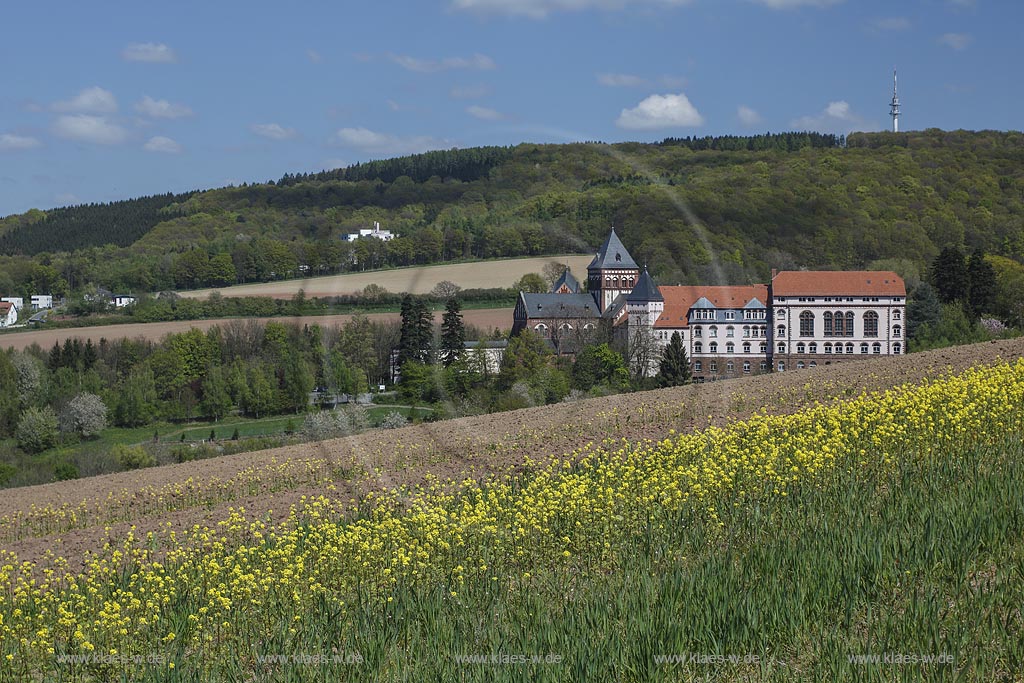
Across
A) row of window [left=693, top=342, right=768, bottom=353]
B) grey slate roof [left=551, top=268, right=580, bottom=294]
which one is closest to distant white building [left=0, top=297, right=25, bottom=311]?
grey slate roof [left=551, top=268, right=580, bottom=294]

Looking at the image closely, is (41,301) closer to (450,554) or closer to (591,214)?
A: (591,214)

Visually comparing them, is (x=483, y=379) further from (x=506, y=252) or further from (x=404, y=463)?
(x=404, y=463)

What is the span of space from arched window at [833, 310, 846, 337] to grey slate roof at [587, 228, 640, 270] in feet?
67.1

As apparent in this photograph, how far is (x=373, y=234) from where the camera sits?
102 metres

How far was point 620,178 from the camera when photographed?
72.3m

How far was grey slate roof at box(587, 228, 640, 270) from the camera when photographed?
10925 centimetres

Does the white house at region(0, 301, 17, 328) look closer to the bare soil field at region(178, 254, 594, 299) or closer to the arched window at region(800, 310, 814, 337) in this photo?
the bare soil field at region(178, 254, 594, 299)

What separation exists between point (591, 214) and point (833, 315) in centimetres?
2484

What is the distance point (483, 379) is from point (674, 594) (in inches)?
2510

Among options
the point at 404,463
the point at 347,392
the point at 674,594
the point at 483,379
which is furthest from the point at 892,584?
the point at 347,392

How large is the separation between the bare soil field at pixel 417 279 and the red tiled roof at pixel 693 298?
1847 cm

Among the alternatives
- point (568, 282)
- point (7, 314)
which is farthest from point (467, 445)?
point (7, 314)

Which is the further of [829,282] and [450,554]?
[829,282]

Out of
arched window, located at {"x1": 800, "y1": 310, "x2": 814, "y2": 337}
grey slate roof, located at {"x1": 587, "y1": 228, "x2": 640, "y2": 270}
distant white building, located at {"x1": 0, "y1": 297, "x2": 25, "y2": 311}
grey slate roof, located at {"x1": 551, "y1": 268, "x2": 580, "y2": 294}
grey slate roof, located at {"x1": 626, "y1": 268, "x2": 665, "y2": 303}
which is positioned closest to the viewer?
arched window, located at {"x1": 800, "y1": 310, "x2": 814, "y2": 337}
